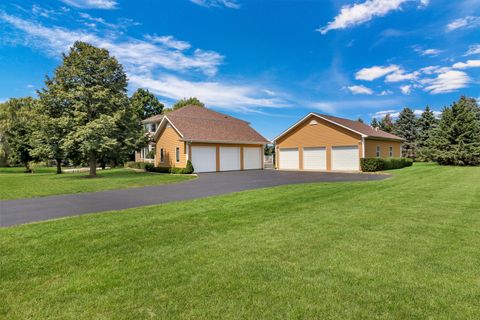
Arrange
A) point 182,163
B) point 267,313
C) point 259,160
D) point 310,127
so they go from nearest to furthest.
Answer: point 267,313 → point 182,163 → point 310,127 → point 259,160

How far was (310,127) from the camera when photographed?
26.6 metres

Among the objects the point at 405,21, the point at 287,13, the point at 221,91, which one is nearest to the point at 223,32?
the point at 287,13

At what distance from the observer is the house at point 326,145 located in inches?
941

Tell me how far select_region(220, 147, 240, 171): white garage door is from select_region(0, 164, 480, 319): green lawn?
19.3m

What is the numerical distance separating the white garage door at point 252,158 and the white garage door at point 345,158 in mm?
8105

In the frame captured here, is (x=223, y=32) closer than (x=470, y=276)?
No

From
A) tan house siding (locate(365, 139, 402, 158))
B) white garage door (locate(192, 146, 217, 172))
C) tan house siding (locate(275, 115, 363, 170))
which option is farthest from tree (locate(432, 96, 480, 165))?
white garage door (locate(192, 146, 217, 172))

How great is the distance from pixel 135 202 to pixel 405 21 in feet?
71.1

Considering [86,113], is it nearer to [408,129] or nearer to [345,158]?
[345,158]

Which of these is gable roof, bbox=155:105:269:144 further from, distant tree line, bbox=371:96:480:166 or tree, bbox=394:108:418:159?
tree, bbox=394:108:418:159

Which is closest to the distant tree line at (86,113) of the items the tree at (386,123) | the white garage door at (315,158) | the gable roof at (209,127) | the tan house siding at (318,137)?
the gable roof at (209,127)

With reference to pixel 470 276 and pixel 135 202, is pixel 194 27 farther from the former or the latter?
pixel 470 276

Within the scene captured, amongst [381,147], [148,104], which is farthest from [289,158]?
[148,104]

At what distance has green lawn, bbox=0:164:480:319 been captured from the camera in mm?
2900
